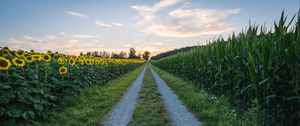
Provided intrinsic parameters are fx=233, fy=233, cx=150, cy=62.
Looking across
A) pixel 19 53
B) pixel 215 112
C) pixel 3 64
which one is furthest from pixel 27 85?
pixel 215 112

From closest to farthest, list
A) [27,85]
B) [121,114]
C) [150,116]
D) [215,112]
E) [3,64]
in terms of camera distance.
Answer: [3,64] → [27,85] → [150,116] → [215,112] → [121,114]

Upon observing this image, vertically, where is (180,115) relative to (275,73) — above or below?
below

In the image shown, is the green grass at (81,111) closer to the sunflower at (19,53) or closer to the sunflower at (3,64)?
the sunflower at (3,64)

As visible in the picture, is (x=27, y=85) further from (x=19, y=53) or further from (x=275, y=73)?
(x=275, y=73)

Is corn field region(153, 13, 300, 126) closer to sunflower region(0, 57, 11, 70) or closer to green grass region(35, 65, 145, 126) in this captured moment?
green grass region(35, 65, 145, 126)

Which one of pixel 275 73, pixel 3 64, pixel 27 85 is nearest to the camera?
pixel 3 64

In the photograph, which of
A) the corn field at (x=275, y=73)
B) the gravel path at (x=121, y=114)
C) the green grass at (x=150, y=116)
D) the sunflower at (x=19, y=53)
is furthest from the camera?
the sunflower at (x=19, y=53)

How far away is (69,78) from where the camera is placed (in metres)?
7.69

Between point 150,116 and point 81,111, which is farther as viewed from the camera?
point 81,111

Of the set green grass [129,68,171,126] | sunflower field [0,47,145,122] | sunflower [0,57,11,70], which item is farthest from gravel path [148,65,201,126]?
sunflower [0,57,11,70]

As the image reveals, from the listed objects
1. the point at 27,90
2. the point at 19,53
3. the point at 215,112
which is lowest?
the point at 215,112

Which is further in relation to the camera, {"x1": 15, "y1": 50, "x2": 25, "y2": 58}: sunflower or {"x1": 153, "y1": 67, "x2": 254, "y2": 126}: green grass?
{"x1": 15, "y1": 50, "x2": 25, "y2": 58}: sunflower

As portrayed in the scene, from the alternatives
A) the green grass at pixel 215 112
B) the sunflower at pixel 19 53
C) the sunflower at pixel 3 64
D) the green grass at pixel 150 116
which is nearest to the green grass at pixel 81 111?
the green grass at pixel 150 116

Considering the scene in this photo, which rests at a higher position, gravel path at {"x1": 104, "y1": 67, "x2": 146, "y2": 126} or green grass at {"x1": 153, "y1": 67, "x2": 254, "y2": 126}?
green grass at {"x1": 153, "y1": 67, "x2": 254, "y2": 126}
